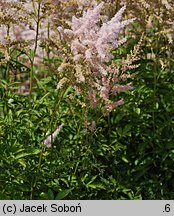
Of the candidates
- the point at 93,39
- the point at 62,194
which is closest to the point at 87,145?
the point at 62,194

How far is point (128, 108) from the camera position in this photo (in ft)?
18.8

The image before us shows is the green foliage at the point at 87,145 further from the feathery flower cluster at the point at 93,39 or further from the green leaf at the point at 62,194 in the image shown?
the feathery flower cluster at the point at 93,39

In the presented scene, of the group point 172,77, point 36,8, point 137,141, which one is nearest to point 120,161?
point 137,141

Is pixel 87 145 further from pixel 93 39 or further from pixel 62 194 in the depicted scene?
pixel 93 39

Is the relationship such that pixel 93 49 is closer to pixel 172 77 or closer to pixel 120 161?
pixel 120 161

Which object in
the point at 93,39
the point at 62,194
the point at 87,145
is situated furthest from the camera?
the point at 87,145

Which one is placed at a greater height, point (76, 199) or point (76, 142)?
point (76, 142)

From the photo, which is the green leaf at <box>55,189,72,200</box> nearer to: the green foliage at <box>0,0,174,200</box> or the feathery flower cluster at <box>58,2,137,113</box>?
the green foliage at <box>0,0,174,200</box>

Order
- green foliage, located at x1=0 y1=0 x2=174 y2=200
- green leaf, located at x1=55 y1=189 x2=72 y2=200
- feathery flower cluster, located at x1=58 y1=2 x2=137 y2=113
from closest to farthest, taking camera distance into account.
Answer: feathery flower cluster, located at x1=58 y1=2 x2=137 y2=113
green leaf, located at x1=55 y1=189 x2=72 y2=200
green foliage, located at x1=0 y1=0 x2=174 y2=200

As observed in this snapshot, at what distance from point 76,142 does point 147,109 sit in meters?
0.98

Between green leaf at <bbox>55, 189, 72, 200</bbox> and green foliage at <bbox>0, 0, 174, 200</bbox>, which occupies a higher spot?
green foliage at <bbox>0, 0, 174, 200</bbox>

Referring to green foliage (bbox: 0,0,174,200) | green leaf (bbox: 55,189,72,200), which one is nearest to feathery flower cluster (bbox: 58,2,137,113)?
green foliage (bbox: 0,0,174,200)

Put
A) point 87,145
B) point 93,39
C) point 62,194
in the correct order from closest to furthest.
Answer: point 93,39, point 62,194, point 87,145

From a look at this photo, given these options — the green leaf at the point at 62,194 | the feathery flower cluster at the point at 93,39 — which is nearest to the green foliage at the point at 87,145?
the green leaf at the point at 62,194
